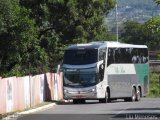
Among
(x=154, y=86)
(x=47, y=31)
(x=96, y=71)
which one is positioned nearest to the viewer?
(x=96, y=71)

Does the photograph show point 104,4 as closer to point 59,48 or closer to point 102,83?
point 59,48

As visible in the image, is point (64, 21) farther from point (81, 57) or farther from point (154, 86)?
point (154, 86)

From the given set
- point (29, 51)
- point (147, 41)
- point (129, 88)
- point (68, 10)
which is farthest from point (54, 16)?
point (147, 41)

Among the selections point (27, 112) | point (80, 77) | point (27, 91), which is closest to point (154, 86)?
point (80, 77)

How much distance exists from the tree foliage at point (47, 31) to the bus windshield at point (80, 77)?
75.9 inches

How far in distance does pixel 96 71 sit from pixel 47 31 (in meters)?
6.75

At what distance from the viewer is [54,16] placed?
40875 mm

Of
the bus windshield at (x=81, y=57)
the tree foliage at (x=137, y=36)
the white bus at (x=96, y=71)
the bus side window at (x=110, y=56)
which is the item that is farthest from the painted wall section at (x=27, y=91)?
the tree foliage at (x=137, y=36)

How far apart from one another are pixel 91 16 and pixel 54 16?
2985mm

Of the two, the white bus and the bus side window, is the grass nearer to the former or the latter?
the white bus

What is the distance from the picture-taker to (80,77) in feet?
125

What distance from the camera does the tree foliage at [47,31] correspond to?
33.0 metres

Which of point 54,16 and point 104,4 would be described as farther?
point 104,4

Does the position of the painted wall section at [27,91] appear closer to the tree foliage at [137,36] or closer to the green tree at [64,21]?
the green tree at [64,21]
